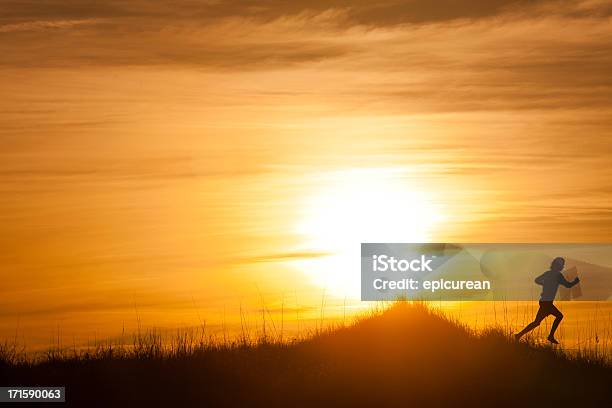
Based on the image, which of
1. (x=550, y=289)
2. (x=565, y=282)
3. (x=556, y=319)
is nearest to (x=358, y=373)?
(x=550, y=289)

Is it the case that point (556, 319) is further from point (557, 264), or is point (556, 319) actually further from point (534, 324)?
point (557, 264)

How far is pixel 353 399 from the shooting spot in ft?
46.3

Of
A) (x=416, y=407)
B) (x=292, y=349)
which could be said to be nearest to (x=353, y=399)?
(x=416, y=407)

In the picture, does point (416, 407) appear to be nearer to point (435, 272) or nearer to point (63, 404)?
point (63, 404)

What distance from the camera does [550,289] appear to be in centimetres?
1706

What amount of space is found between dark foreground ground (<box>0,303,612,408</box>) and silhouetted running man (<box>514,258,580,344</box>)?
23.2 inches

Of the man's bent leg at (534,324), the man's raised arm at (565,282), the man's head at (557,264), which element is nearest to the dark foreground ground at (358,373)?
the man's bent leg at (534,324)

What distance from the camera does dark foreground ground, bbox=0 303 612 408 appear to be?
14227 mm

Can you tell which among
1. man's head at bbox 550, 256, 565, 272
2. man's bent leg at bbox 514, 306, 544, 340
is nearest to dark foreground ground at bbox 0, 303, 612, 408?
man's bent leg at bbox 514, 306, 544, 340

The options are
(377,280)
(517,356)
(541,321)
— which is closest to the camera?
(517,356)

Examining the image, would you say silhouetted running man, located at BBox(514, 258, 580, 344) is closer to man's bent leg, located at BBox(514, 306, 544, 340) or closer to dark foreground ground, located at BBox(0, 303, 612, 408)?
man's bent leg, located at BBox(514, 306, 544, 340)

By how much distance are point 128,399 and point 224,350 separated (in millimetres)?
2861

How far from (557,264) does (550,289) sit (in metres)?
0.41

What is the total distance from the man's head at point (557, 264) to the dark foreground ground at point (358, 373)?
1.31 meters
